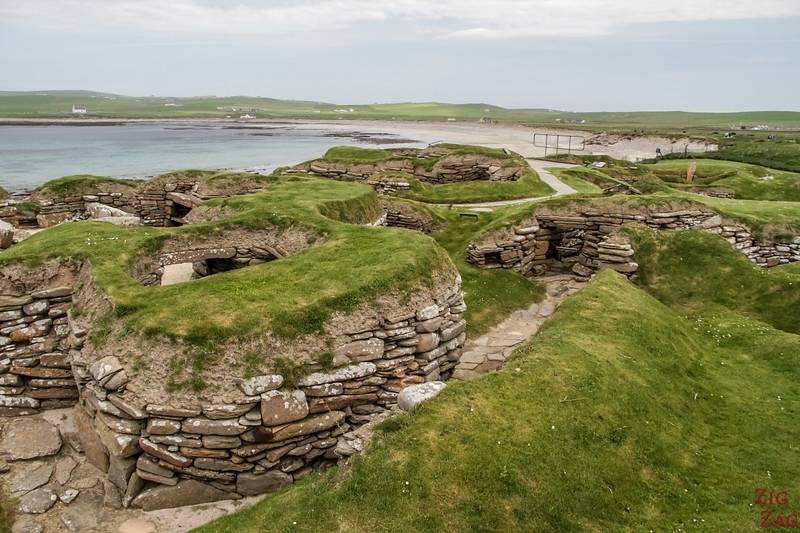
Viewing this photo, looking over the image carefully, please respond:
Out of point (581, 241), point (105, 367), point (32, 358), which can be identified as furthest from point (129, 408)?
point (581, 241)

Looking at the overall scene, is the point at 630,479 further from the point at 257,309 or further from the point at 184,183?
the point at 184,183

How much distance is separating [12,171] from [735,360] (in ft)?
265

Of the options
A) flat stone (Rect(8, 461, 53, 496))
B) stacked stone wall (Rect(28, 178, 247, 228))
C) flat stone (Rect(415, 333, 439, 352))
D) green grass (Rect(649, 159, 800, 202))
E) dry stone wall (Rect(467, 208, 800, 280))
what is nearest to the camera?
flat stone (Rect(8, 461, 53, 496))

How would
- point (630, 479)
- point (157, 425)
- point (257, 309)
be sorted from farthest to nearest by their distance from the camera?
point (257, 309), point (157, 425), point (630, 479)

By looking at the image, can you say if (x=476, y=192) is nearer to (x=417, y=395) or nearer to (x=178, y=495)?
(x=417, y=395)

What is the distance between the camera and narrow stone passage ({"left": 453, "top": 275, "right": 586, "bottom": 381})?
14906 mm

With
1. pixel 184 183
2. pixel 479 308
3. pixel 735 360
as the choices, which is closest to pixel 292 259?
pixel 479 308

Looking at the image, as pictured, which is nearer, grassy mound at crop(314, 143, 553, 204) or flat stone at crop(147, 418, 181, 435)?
flat stone at crop(147, 418, 181, 435)

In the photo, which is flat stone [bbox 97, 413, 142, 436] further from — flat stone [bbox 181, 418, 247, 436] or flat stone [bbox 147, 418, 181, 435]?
flat stone [bbox 181, 418, 247, 436]

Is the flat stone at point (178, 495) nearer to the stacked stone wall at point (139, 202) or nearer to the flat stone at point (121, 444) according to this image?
the flat stone at point (121, 444)

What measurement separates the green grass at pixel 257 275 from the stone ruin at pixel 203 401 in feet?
1.80

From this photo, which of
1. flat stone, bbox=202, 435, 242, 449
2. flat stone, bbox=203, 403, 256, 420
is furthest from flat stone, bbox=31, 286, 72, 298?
flat stone, bbox=202, 435, 242, 449

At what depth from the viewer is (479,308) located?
62.6ft

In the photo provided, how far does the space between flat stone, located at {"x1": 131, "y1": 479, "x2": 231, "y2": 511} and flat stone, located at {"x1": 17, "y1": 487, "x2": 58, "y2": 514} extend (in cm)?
168
